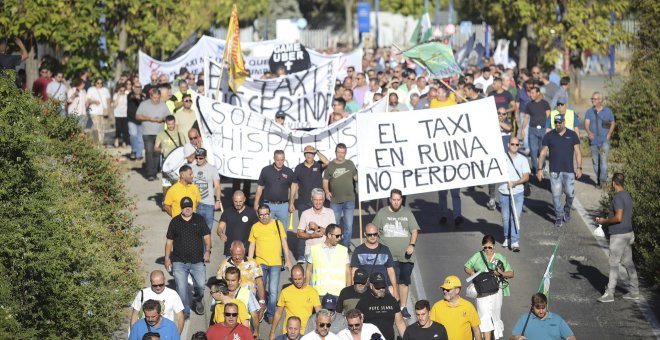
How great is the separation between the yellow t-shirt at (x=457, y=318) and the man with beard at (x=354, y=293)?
0.77m

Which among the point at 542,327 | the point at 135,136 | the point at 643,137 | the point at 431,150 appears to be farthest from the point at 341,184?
the point at 135,136

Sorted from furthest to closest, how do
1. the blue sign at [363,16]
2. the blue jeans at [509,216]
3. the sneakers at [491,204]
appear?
the blue sign at [363,16]
the sneakers at [491,204]
the blue jeans at [509,216]

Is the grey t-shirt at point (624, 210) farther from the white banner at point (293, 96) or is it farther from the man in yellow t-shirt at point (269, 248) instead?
the white banner at point (293, 96)

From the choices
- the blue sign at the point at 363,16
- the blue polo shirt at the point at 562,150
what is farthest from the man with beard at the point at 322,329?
the blue sign at the point at 363,16

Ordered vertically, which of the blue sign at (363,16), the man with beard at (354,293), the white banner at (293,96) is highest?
the blue sign at (363,16)

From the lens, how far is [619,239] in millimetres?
15805

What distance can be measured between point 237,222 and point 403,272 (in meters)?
2.10

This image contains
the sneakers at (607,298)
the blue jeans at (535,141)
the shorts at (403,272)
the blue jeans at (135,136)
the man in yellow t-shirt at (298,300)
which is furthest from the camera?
the blue jeans at (135,136)

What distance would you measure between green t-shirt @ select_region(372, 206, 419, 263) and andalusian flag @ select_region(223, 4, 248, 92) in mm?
8078

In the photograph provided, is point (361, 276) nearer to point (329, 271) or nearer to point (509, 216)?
point (329, 271)

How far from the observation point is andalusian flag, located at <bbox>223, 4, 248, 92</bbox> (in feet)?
75.6

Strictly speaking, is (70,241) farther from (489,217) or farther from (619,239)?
(489,217)

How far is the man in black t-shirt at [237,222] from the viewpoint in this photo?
51.2 feet

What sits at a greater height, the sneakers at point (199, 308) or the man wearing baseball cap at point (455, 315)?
the man wearing baseball cap at point (455, 315)
